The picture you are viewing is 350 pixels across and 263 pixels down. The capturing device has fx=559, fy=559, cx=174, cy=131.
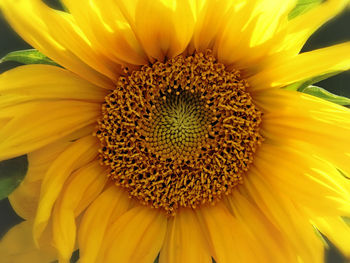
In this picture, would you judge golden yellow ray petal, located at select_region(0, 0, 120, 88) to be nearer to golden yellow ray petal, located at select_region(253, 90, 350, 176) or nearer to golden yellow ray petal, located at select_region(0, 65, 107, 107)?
golden yellow ray petal, located at select_region(0, 65, 107, 107)

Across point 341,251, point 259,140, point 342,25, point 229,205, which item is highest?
point 342,25

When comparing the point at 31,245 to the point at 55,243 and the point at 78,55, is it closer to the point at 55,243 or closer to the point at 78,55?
the point at 55,243

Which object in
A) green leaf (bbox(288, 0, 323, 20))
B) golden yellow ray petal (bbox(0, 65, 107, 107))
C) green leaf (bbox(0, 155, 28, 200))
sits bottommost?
green leaf (bbox(0, 155, 28, 200))

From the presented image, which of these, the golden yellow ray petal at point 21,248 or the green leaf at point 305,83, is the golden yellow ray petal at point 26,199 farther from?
the green leaf at point 305,83

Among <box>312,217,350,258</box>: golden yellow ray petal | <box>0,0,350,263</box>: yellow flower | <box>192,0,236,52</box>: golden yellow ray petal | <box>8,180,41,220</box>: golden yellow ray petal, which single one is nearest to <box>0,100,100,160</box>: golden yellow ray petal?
<box>0,0,350,263</box>: yellow flower

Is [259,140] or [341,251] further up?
[259,140]

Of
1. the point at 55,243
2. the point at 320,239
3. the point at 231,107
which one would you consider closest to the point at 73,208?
the point at 55,243
